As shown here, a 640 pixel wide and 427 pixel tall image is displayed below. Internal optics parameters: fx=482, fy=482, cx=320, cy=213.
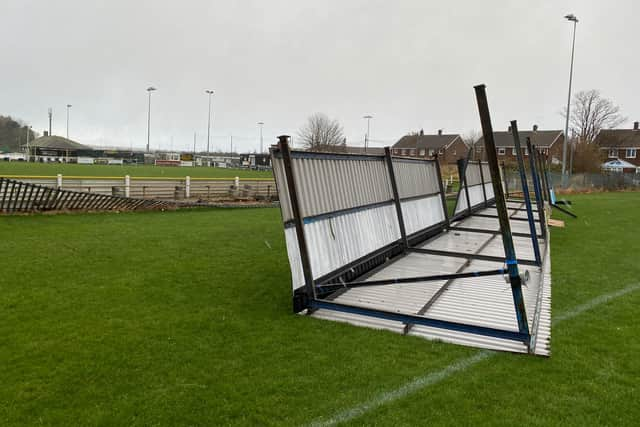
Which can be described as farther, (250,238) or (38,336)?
(250,238)

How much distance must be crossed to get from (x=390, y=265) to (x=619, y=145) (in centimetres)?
8116

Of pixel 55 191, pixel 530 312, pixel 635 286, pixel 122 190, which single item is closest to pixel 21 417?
pixel 530 312

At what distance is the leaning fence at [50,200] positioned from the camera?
47.7ft

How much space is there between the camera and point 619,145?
74.6 m

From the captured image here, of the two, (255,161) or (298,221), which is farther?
(255,161)

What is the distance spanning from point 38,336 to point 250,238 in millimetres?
6909

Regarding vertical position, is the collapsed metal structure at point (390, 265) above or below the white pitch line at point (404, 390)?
above

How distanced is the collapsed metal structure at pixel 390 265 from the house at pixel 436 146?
74539mm

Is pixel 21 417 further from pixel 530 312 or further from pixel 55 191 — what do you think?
pixel 55 191

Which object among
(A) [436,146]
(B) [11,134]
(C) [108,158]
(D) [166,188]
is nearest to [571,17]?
(D) [166,188]

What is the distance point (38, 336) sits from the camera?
470 cm

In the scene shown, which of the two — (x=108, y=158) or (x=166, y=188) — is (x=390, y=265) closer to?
(x=166, y=188)

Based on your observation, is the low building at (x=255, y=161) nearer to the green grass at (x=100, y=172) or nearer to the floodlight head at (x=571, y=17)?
the green grass at (x=100, y=172)

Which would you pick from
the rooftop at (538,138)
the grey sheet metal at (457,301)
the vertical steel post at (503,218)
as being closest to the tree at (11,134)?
the rooftop at (538,138)
